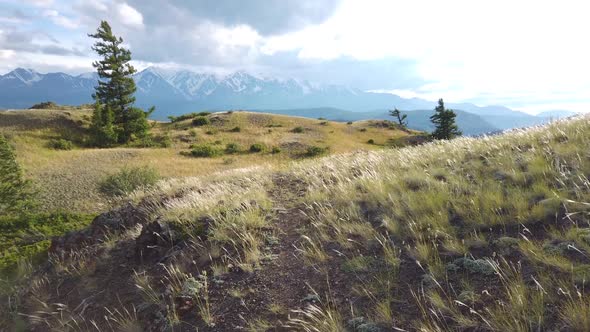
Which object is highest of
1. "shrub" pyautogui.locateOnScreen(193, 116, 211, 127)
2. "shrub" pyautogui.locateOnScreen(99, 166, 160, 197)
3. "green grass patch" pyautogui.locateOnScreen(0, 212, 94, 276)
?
"shrub" pyautogui.locateOnScreen(193, 116, 211, 127)

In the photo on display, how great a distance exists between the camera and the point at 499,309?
3.12m

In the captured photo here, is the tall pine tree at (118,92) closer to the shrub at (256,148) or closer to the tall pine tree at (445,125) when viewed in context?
the shrub at (256,148)

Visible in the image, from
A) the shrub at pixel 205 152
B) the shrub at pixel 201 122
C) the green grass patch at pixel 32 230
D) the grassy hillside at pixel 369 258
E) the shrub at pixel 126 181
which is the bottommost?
the green grass patch at pixel 32 230

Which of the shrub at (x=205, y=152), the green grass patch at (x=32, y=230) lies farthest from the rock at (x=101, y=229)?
the shrub at (x=205, y=152)

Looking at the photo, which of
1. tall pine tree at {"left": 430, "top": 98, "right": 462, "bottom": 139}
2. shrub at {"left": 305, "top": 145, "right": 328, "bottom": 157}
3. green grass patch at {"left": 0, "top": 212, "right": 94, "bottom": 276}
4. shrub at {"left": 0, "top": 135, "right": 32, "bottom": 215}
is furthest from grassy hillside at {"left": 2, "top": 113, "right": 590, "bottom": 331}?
tall pine tree at {"left": 430, "top": 98, "right": 462, "bottom": 139}

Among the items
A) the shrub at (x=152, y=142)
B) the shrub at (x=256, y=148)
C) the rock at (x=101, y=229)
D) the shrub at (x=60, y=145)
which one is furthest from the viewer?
the shrub at (x=256, y=148)

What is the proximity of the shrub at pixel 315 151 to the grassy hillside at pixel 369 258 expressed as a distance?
3571 cm

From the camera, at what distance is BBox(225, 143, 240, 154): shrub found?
145ft

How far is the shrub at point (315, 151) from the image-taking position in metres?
44.3

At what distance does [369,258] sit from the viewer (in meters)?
4.82

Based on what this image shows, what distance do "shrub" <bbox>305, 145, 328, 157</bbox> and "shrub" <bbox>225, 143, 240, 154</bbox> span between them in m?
9.21

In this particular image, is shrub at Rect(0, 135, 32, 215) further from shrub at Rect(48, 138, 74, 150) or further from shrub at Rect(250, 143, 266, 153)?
shrub at Rect(250, 143, 266, 153)

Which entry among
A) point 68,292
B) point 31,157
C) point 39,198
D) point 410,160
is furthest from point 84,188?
point 410,160

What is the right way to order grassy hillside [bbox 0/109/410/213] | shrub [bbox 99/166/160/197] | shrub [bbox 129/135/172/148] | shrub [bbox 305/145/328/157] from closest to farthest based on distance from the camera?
shrub [bbox 99/166/160/197] → grassy hillside [bbox 0/109/410/213] → shrub [bbox 305/145/328/157] → shrub [bbox 129/135/172/148]
